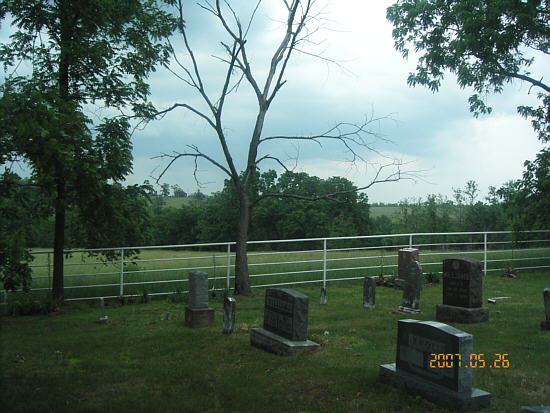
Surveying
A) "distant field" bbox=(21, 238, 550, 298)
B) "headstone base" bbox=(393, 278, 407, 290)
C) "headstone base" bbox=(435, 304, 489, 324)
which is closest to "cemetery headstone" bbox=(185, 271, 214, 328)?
"distant field" bbox=(21, 238, 550, 298)

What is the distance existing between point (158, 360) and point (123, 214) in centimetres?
601

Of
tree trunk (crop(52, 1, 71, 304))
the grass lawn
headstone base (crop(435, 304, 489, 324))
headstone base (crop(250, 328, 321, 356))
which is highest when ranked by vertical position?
tree trunk (crop(52, 1, 71, 304))

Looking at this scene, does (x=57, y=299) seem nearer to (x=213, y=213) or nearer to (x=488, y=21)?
(x=488, y=21)

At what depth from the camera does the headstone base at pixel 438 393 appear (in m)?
5.08

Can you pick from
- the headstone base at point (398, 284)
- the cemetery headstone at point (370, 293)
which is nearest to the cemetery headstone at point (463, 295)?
the cemetery headstone at point (370, 293)

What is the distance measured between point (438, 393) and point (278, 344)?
9.26ft

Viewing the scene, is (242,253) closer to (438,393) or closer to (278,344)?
(278,344)

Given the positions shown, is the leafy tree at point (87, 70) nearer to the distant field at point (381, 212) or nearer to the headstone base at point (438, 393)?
the headstone base at point (438, 393)

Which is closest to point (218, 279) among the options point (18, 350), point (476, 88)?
point (18, 350)

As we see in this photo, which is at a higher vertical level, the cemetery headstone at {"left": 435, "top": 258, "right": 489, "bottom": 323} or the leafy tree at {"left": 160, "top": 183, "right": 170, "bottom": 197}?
the leafy tree at {"left": 160, "top": 183, "right": 170, "bottom": 197}

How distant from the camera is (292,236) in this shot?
142 ft

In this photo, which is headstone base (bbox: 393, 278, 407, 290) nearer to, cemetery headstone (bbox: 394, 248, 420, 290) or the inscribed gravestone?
cemetery headstone (bbox: 394, 248, 420, 290)

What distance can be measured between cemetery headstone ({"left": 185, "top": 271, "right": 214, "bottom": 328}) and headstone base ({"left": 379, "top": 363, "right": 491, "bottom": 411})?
178 inches

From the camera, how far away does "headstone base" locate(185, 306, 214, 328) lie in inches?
373
